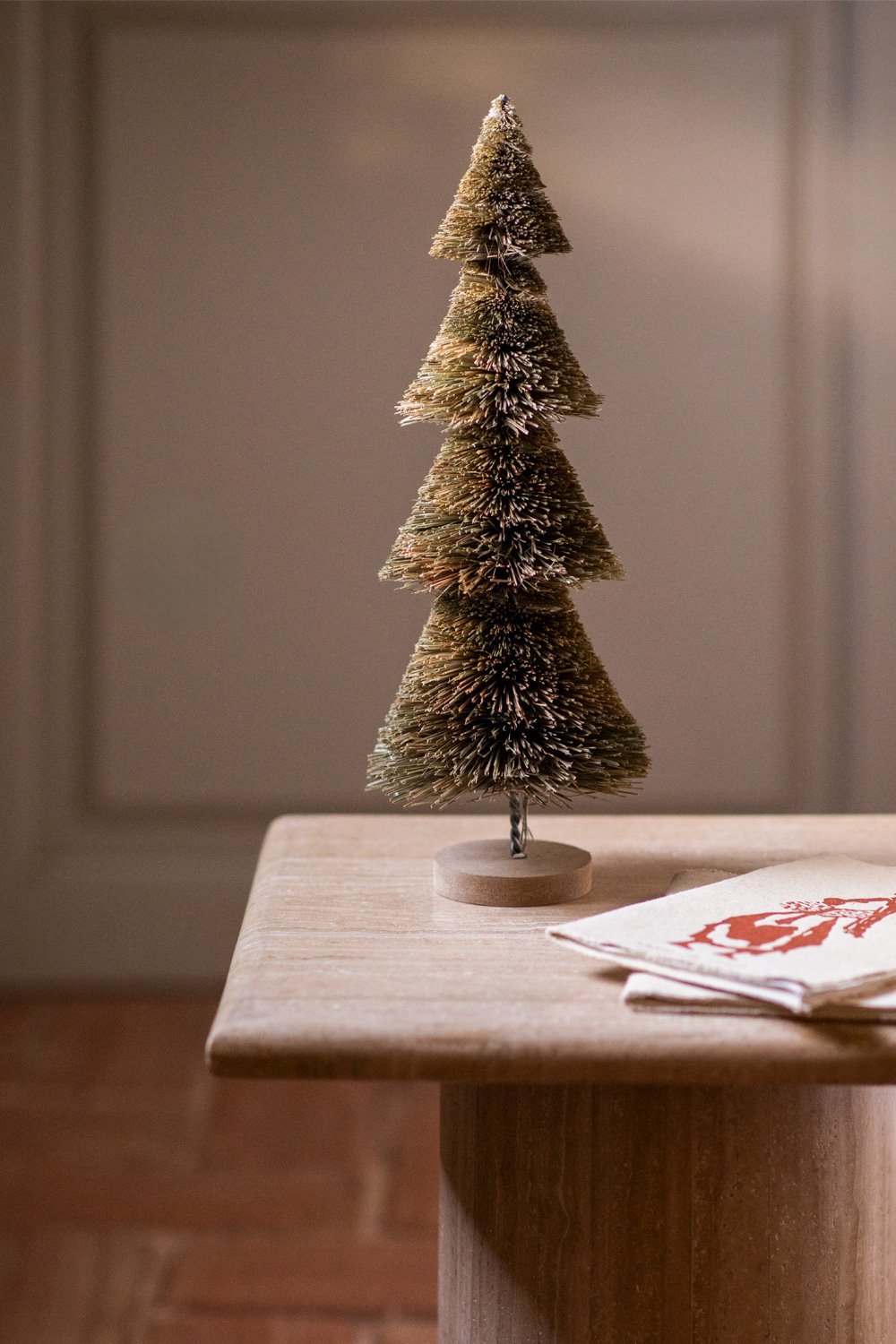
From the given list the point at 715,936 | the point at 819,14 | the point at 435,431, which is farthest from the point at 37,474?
the point at 715,936

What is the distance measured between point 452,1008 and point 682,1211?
245 millimetres

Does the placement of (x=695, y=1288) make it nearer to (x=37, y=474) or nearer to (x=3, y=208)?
(x=37, y=474)

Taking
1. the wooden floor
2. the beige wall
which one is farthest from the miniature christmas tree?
the beige wall

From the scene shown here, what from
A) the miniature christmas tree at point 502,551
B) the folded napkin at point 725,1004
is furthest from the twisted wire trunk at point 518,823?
the folded napkin at point 725,1004

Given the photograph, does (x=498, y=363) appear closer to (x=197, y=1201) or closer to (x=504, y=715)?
(x=504, y=715)

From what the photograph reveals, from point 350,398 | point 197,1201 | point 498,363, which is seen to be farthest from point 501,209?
point 350,398

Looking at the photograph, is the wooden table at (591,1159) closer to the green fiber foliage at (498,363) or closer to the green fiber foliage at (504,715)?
the green fiber foliage at (504,715)

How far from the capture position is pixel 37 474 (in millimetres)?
2428

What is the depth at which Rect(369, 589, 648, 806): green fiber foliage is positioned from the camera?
0.90m

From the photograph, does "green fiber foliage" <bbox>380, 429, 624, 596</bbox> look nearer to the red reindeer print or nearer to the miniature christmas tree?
the miniature christmas tree

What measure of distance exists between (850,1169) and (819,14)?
222 centimetres

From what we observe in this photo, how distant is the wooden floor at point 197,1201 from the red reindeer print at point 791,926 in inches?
33.9

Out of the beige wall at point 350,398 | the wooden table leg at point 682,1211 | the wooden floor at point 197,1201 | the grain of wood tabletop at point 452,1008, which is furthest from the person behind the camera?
the beige wall at point 350,398

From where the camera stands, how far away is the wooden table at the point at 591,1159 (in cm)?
71
